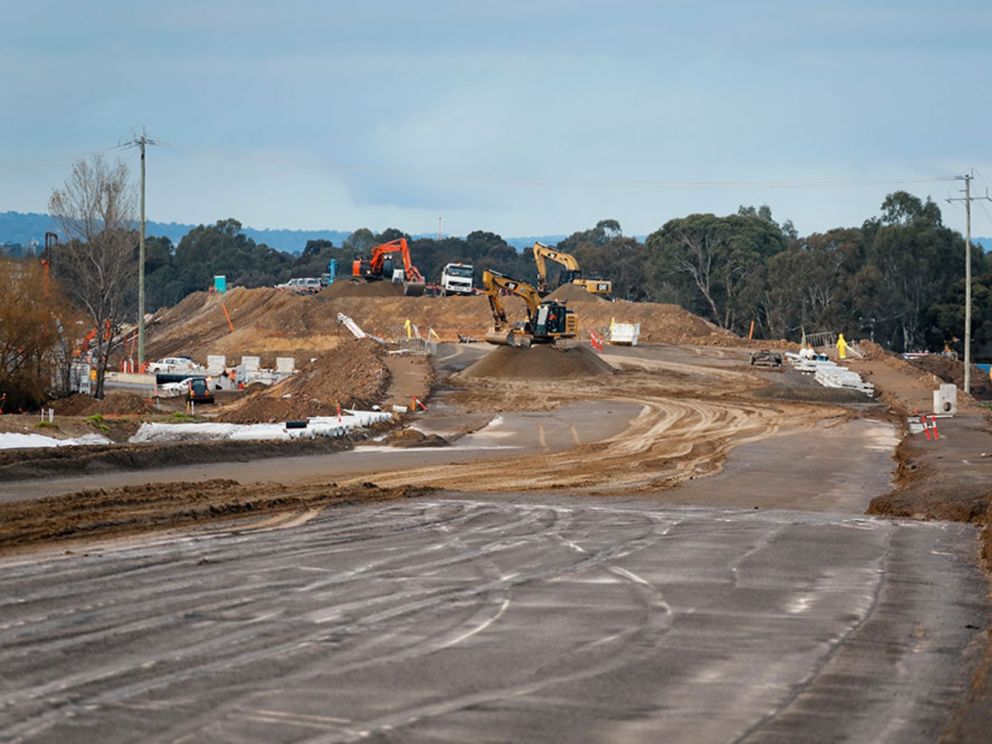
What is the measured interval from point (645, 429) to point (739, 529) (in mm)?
21703

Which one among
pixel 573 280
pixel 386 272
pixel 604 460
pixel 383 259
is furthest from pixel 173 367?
pixel 573 280

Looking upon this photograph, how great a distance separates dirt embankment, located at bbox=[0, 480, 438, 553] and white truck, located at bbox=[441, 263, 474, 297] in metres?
88.3

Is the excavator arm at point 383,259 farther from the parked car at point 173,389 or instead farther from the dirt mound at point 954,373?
the parked car at point 173,389

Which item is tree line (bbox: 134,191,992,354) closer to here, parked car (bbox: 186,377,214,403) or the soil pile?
the soil pile

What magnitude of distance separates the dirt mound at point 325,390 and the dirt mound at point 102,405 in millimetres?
3088

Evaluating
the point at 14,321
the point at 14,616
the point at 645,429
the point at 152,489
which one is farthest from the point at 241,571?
the point at 14,321

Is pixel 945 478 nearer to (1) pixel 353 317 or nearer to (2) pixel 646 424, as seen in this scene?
(2) pixel 646 424

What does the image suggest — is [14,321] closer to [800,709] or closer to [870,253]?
[800,709]

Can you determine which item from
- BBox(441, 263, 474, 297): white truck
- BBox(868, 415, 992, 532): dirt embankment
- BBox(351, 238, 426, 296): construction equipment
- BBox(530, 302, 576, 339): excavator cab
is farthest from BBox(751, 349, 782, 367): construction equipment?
BBox(441, 263, 474, 297): white truck

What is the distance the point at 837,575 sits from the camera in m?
14.8

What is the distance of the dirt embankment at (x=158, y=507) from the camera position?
16406 mm

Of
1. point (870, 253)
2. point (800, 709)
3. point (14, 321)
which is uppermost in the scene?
point (870, 253)

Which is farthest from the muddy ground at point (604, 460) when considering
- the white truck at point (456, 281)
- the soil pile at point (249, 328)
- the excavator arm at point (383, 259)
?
the white truck at point (456, 281)

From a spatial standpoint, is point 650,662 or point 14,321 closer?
point 650,662
